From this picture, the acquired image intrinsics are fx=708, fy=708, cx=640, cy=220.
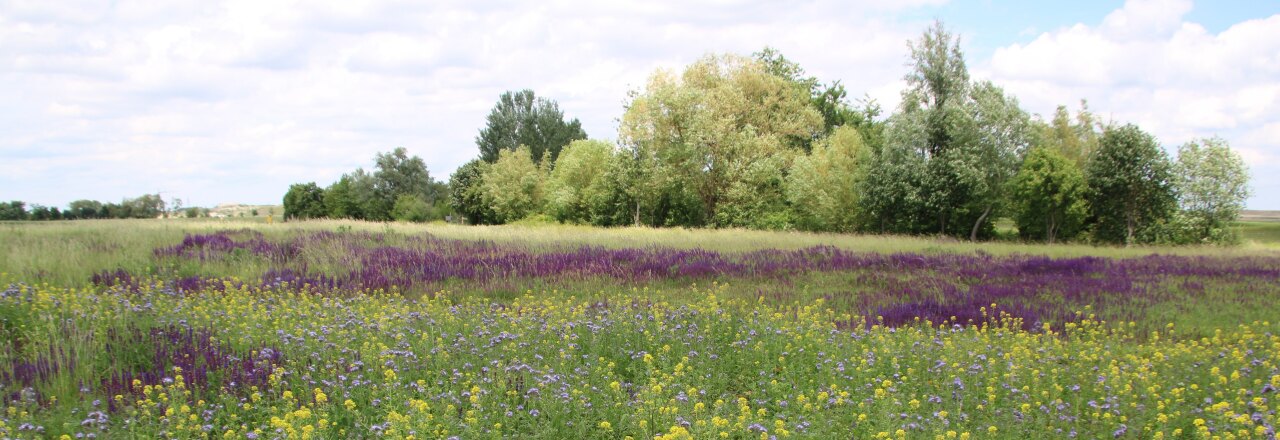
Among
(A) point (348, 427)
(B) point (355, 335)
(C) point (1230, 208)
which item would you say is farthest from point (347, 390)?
(C) point (1230, 208)

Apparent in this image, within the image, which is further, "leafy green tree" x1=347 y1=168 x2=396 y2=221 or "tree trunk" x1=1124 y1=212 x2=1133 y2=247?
"leafy green tree" x1=347 y1=168 x2=396 y2=221

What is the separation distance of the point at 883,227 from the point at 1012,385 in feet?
111

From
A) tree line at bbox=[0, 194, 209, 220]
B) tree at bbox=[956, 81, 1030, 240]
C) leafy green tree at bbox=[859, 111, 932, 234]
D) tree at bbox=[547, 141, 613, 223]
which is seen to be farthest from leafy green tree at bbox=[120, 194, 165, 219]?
tree at bbox=[956, 81, 1030, 240]

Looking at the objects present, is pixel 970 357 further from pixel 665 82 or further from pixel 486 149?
pixel 486 149

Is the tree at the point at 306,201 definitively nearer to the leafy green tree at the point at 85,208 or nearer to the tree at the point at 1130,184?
the leafy green tree at the point at 85,208

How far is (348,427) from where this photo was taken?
518cm

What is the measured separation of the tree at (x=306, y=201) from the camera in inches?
3652

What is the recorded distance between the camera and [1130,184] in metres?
34.7

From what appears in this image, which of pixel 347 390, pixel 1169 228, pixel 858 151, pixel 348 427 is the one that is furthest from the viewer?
pixel 858 151

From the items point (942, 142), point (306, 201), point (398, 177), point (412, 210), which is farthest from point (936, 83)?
point (306, 201)

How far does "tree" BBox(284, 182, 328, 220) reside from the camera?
9275 centimetres

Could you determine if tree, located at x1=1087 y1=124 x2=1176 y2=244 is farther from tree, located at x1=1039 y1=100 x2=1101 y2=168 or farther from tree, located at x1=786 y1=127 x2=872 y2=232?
tree, located at x1=786 y1=127 x2=872 y2=232

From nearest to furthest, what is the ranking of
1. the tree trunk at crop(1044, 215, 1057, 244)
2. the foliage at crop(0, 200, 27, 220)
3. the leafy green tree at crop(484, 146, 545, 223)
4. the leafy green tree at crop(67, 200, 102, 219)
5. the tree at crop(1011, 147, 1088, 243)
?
the foliage at crop(0, 200, 27, 220) < the tree at crop(1011, 147, 1088, 243) < the tree trunk at crop(1044, 215, 1057, 244) < the leafy green tree at crop(67, 200, 102, 219) < the leafy green tree at crop(484, 146, 545, 223)

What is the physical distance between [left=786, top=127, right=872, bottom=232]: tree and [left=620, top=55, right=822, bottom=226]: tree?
7.31 ft
